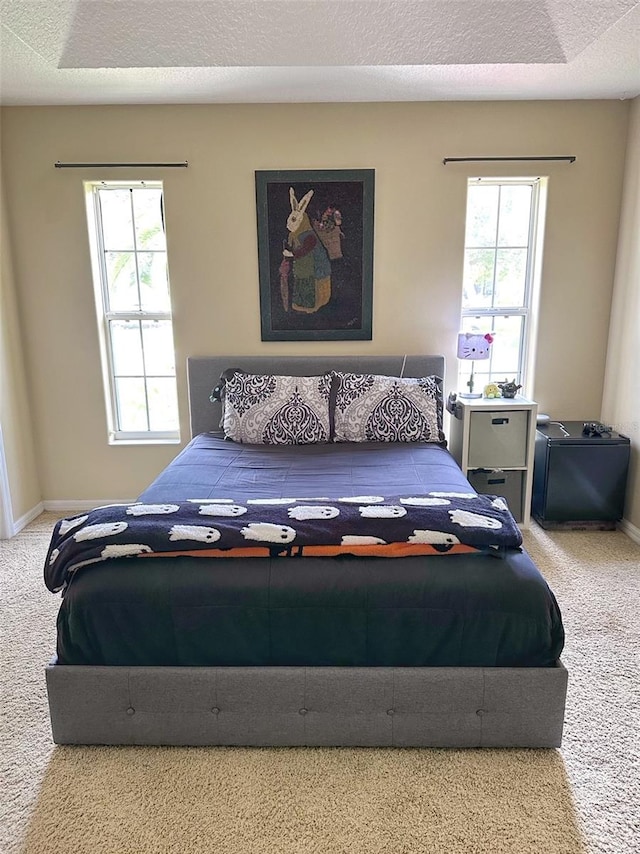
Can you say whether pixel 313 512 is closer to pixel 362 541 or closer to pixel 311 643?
pixel 362 541

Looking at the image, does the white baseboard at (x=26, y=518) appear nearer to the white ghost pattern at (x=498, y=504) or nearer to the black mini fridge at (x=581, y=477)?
the white ghost pattern at (x=498, y=504)

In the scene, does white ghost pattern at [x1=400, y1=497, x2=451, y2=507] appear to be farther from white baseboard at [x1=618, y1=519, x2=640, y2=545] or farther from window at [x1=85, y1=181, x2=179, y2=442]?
window at [x1=85, y1=181, x2=179, y2=442]

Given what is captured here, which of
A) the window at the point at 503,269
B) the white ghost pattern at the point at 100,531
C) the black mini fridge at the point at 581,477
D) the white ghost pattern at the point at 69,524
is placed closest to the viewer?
the white ghost pattern at the point at 100,531

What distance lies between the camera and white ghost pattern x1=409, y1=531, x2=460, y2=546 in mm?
1776

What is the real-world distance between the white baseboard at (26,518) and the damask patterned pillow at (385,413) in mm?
2068

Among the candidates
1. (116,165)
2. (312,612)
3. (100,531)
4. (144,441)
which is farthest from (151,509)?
(116,165)

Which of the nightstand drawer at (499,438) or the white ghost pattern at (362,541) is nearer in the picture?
the white ghost pattern at (362,541)

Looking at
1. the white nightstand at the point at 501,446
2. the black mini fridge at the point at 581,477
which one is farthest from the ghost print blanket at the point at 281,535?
the black mini fridge at the point at 581,477

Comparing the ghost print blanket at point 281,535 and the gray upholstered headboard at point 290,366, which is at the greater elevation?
the gray upholstered headboard at point 290,366

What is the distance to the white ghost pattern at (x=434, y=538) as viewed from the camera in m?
1.78

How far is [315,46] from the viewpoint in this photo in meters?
2.68

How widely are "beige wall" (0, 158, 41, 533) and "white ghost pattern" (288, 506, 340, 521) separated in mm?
2330

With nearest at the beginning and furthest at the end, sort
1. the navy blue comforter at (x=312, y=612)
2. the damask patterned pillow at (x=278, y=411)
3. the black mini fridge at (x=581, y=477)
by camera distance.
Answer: the navy blue comforter at (x=312, y=612)
the damask patterned pillow at (x=278, y=411)
the black mini fridge at (x=581, y=477)

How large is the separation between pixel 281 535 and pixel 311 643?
0.34 m
